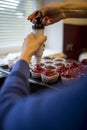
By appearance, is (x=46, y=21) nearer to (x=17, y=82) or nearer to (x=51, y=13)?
(x=51, y=13)

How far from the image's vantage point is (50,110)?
335 millimetres

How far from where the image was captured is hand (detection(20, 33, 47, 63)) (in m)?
0.62

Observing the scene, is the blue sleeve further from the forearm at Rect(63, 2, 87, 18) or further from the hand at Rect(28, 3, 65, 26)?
the forearm at Rect(63, 2, 87, 18)

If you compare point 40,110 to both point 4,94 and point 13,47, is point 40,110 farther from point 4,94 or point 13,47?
point 13,47

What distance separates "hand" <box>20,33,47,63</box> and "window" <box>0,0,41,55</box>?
3.28 feet

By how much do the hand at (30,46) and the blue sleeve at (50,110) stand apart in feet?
0.69

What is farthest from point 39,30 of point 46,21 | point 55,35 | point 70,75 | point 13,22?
point 55,35

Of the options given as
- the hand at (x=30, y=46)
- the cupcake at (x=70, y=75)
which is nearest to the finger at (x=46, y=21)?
the hand at (x=30, y=46)

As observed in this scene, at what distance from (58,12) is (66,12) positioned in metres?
0.05

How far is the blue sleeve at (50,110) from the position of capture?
32 cm

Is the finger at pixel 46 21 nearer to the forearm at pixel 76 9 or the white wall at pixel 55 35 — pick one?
→ the forearm at pixel 76 9

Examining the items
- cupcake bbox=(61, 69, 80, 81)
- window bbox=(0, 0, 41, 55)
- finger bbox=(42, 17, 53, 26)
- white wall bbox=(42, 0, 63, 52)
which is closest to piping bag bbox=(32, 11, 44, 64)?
finger bbox=(42, 17, 53, 26)

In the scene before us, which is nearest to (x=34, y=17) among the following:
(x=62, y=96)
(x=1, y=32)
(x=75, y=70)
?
Answer: (x=75, y=70)

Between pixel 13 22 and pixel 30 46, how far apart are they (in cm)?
119
